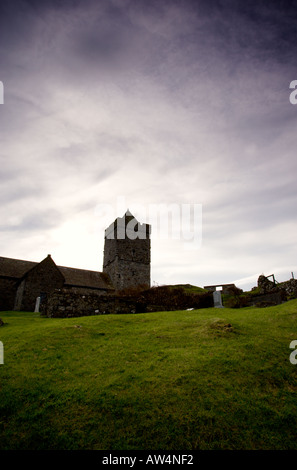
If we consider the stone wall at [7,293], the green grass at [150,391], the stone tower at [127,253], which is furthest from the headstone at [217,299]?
the stone wall at [7,293]

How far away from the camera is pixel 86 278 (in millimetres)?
43812

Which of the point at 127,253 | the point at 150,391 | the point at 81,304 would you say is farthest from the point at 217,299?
the point at 127,253

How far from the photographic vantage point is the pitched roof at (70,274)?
37.0m

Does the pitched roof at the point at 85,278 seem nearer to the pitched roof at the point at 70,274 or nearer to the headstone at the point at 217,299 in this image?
the pitched roof at the point at 70,274

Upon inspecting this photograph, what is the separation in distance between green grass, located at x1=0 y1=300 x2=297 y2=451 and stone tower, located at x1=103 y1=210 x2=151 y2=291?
126ft

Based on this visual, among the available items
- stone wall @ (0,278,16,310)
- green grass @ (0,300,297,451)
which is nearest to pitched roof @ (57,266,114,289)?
stone wall @ (0,278,16,310)

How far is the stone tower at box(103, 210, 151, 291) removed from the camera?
49.8 metres

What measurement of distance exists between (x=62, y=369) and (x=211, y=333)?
5.78 m

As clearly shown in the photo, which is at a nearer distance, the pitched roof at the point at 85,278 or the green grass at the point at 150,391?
the green grass at the point at 150,391

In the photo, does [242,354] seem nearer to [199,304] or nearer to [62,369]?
[62,369]

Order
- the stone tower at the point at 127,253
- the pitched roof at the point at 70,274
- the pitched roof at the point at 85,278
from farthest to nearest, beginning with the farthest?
the stone tower at the point at 127,253 < the pitched roof at the point at 85,278 < the pitched roof at the point at 70,274

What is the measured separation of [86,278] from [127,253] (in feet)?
35.8

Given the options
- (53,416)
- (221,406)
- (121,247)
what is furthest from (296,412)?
(121,247)

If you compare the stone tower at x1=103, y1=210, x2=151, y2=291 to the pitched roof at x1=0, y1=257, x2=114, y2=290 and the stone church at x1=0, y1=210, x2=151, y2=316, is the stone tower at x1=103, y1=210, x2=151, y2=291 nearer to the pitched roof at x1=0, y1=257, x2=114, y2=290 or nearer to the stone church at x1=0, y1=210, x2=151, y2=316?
the stone church at x1=0, y1=210, x2=151, y2=316
